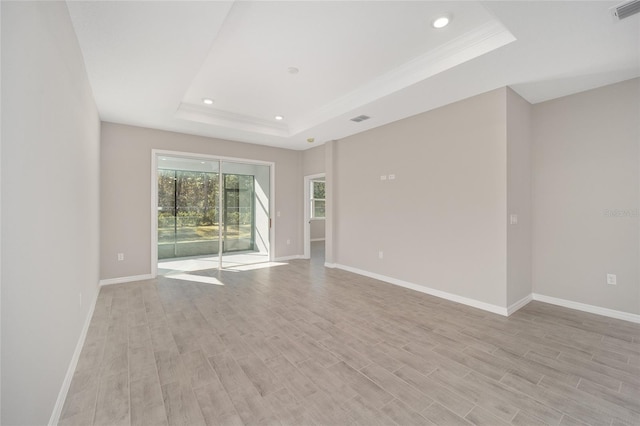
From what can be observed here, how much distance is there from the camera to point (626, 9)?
200 cm

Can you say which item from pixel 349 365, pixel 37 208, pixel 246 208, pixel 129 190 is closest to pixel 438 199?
pixel 349 365

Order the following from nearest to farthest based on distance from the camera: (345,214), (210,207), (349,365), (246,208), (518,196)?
(349,365) → (518,196) → (345,214) → (210,207) → (246,208)

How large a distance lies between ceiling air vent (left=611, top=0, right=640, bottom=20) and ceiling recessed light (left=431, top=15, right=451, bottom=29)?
1159 millimetres

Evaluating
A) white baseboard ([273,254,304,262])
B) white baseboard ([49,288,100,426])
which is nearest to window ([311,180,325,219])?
white baseboard ([273,254,304,262])

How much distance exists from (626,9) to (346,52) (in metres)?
2.24

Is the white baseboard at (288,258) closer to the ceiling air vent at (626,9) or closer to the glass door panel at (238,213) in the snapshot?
the glass door panel at (238,213)

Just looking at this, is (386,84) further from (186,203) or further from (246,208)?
(186,203)

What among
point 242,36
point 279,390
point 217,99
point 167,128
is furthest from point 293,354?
point 167,128

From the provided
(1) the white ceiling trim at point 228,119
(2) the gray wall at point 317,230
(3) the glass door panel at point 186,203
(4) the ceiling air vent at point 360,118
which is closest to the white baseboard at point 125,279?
(3) the glass door panel at point 186,203

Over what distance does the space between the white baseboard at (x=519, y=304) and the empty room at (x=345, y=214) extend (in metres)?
0.04

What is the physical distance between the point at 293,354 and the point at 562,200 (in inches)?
156

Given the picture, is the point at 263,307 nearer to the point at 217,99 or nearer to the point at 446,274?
the point at 446,274

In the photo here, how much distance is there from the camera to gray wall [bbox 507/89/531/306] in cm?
330

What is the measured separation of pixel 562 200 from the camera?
355cm
